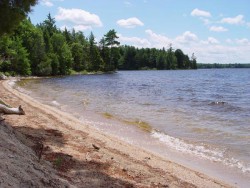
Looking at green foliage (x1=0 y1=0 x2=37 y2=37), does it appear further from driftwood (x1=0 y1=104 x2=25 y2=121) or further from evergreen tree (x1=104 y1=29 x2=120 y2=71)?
evergreen tree (x1=104 y1=29 x2=120 y2=71)

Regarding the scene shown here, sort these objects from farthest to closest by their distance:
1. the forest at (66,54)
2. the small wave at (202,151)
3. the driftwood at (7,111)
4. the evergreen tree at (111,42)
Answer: the evergreen tree at (111,42) < the forest at (66,54) < the driftwood at (7,111) < the small wave at (202,151)

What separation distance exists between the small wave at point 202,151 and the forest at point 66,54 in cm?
930

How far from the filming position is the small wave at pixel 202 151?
11.7m

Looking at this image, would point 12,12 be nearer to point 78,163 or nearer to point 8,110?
point 8,110

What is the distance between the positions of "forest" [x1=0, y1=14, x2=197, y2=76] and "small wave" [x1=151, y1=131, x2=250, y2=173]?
930 centimetres

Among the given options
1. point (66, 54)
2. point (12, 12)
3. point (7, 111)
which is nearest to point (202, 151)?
point (7, 111)

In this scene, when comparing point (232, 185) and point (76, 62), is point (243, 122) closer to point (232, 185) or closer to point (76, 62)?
point (232, 185)

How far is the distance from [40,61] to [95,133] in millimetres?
68081

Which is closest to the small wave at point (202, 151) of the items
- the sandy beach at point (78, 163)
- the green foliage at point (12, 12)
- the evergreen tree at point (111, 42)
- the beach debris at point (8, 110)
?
the sandy beach at point (78, 163)

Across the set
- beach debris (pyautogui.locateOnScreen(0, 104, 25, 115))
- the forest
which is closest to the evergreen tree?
the forest

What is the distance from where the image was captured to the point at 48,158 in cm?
922

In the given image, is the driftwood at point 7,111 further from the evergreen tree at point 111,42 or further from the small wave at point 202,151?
the evergreen tree at point 111,42

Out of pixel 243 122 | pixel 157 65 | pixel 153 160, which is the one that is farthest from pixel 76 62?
pixel 153 160

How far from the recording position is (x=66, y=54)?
9244 cm
